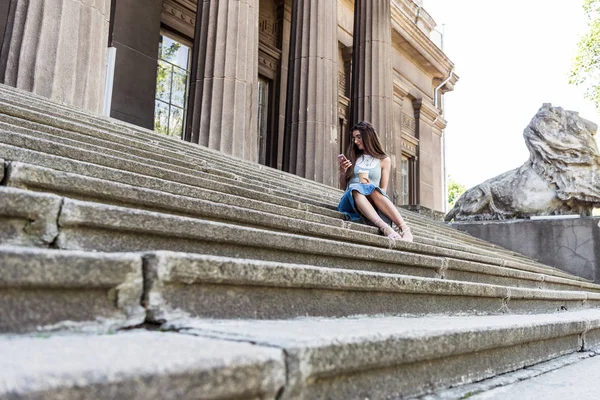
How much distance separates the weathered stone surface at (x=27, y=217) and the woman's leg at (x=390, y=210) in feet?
10.9

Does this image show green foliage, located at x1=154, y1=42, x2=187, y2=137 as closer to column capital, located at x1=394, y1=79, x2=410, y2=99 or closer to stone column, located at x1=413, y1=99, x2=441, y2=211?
column capital, located at x1=394, y1=79, x2=410, y2=99

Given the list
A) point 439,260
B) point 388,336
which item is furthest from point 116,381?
point 439,260

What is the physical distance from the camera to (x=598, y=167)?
31.3 feet

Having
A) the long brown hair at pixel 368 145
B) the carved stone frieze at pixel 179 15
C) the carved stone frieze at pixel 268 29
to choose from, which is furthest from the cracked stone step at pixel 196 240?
the carved stone frieze at pixel 268 29

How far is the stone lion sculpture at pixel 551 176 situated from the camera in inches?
370

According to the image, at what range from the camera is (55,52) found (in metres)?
6.53

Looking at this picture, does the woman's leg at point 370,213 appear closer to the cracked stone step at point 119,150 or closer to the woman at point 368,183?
the woman at point 368,183

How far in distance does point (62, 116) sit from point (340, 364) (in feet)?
12.4

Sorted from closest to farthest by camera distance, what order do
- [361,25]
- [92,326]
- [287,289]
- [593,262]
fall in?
[92,326] → [287,289] → [593,262] → [361,25]

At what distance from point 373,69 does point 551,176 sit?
5755 millimetres

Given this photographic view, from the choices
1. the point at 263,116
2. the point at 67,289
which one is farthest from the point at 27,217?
the point at 263,116

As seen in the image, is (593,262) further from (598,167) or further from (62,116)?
(62,116)

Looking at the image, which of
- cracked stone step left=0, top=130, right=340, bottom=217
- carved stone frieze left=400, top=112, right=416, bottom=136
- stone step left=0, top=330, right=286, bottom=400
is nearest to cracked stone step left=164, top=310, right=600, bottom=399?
stone step left=0, top=330, right=286, bottom=400

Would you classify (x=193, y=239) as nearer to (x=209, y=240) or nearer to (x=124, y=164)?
(x=209, y=240)
